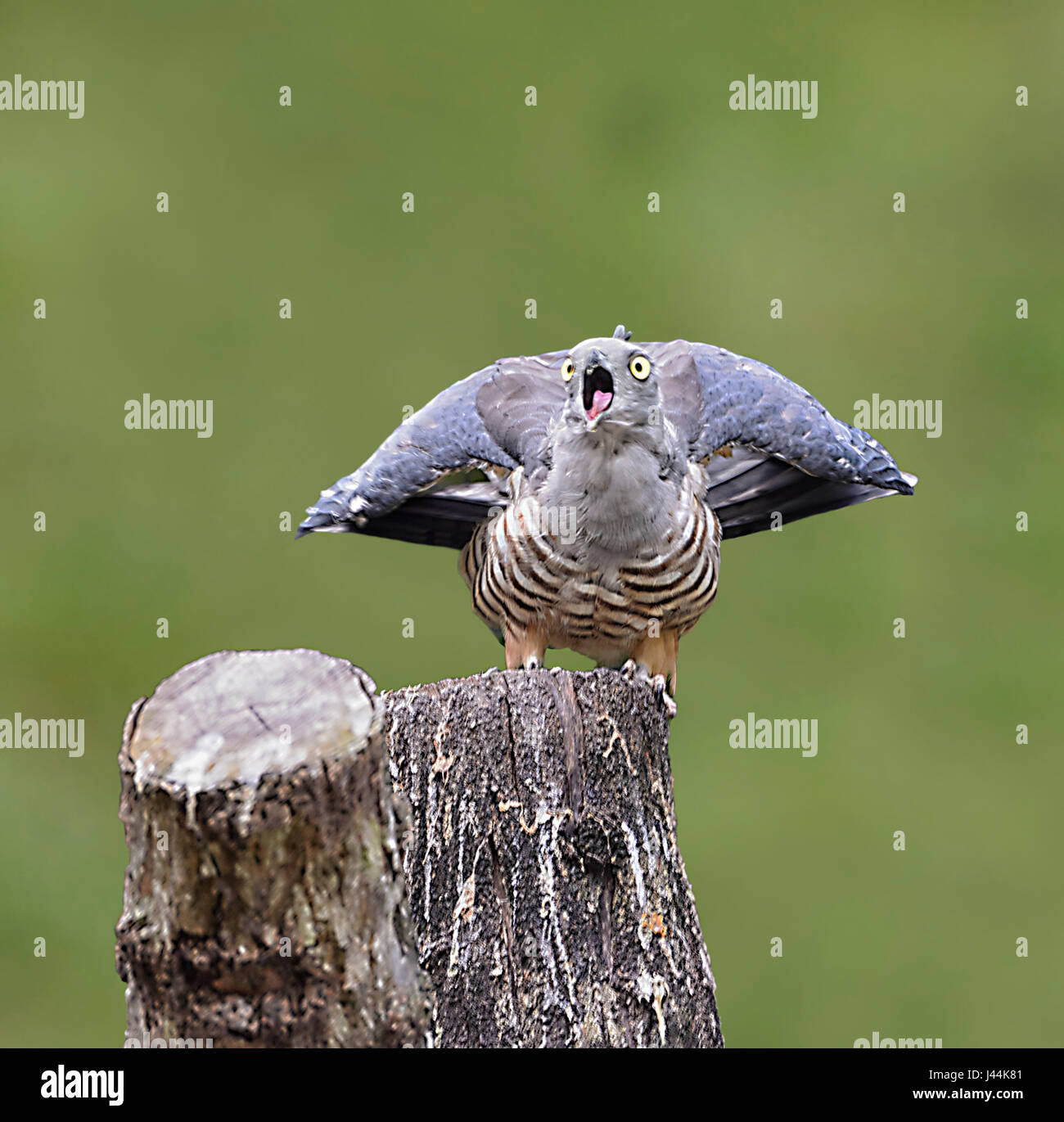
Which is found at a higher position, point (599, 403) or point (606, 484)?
point (599, 403)

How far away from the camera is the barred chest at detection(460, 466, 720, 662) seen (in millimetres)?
2971

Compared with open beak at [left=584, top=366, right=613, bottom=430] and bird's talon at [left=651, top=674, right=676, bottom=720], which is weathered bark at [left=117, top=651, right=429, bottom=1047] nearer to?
bird's talon at [left=651, top=674, right=676, bottom=720]

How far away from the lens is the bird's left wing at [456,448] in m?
3.18

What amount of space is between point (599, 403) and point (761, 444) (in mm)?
677

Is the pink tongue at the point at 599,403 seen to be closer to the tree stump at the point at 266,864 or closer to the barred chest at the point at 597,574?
the barred chest at the point at 597,574

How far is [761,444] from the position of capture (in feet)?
10.7

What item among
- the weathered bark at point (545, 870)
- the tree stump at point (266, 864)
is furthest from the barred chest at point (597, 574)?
the tree stump at point (266, 864)

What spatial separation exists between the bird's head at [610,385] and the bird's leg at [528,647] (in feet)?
2.02

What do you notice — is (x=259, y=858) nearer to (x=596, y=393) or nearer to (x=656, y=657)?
(x=596, y=393)

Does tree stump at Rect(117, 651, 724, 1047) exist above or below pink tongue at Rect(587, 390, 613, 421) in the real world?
below

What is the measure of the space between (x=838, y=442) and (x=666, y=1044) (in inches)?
65.2

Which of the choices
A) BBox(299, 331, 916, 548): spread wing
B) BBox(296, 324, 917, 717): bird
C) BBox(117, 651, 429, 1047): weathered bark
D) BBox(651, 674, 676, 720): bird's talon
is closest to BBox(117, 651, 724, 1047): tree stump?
BBox(117, 651, 429, 1047): weathered bark

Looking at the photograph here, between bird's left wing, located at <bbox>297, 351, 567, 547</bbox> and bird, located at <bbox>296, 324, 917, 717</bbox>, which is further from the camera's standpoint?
bird's left wing, located at <bbox>297, 351, 567, 547</bbox>

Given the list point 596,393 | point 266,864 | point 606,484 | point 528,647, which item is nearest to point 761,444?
point 606,484
